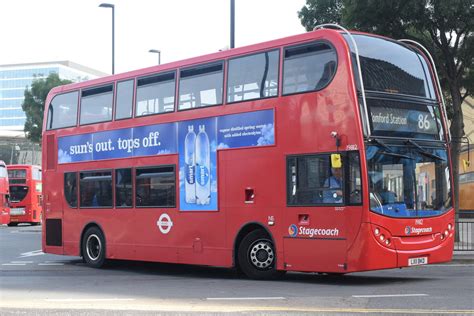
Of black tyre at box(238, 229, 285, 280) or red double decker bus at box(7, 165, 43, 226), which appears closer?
black tyre at box(238, 229, 285, 280)

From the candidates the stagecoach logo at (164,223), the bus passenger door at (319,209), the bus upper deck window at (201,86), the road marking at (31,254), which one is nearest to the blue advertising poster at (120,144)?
the bus upper deck window at (201,86)

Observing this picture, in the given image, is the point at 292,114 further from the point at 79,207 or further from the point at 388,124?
the point at 79,207

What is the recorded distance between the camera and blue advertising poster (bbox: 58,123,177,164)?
51.7 ft

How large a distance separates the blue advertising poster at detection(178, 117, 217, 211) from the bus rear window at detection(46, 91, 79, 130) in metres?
4.33

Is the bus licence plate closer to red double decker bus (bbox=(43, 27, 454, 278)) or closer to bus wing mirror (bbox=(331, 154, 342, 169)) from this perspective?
red double decker bus (bbox=(43, 27, 454, 278))

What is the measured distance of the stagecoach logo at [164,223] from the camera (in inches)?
619

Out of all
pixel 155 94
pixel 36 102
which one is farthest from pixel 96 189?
pixel 36 102

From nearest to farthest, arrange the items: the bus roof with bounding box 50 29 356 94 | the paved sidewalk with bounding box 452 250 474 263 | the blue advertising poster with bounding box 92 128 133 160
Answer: the bus roof with bounding box 50 29 356 94 → the blue advertising poster with bounding box 92 128 133 160 → the paved sidewalk with bounding box 452 250 474 263

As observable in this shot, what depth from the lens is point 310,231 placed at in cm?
1290

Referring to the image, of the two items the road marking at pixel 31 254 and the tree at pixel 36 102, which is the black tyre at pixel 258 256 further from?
the tree at pixel 36 102

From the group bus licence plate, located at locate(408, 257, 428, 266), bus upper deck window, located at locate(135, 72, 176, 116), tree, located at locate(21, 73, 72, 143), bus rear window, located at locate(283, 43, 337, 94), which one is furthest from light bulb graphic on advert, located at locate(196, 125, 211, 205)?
tree, located at locate(21, 73, 72, 143)

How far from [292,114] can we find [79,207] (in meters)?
7.33

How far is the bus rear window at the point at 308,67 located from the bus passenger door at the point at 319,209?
126 cm

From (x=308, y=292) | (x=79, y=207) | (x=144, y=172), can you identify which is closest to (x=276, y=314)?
(x=308, y=292)
